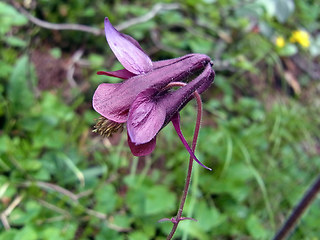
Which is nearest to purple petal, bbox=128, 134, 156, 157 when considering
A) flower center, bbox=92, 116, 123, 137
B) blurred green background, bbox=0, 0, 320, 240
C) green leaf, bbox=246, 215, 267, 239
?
flower center, bbox=92, 116, 123, 137

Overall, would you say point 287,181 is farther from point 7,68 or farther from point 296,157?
point 7,68

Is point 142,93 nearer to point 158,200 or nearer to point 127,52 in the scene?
point 127,52

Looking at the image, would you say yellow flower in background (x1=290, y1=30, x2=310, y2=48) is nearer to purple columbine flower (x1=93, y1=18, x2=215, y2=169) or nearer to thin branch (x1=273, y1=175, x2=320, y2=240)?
thin branch (x1=273, y1=175, x2=320, y2=240)

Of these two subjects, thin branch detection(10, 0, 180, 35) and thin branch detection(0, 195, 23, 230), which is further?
thin branch detection(10, 0, 180, 35)

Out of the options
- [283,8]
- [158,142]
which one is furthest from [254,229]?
[283,8]

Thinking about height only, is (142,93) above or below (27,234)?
above

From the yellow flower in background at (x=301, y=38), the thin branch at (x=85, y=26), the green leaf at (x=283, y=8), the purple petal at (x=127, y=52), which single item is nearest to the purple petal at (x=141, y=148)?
the purple petal at (x=127, y=52)

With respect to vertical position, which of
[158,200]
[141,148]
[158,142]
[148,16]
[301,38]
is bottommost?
[301,38]
